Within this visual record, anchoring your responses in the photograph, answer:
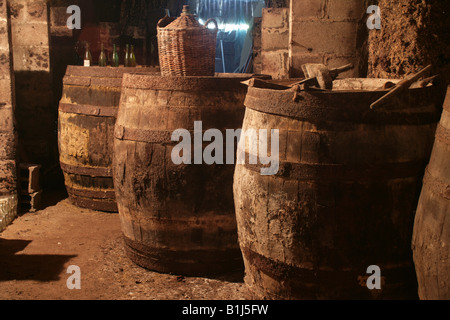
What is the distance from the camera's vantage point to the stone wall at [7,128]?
449 centimetres

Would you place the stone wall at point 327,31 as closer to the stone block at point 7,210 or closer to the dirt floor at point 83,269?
the dirt floor at point 83,269

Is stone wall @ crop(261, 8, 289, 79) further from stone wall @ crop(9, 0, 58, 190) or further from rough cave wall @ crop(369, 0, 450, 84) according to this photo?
stone wall @ crop(9, 0, 58, 190)

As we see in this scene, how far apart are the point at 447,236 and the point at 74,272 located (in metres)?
2.44

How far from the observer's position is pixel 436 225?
1668 mm

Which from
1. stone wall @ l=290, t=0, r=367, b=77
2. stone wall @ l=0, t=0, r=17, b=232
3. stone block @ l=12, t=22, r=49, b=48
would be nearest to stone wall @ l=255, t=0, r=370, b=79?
stone wall @ l=290, t=0, r=367, b=77

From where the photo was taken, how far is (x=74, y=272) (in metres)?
3.26

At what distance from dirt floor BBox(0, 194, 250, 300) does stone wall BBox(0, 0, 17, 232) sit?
0.32 m

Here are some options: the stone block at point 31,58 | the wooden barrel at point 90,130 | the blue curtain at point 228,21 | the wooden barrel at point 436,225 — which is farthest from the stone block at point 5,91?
the blue curtain at point 228,21

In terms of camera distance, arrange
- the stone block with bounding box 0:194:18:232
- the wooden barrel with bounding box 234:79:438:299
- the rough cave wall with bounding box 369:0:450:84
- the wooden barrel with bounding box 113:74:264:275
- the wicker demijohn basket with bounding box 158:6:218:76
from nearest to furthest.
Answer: the wooden barrel with bounding box 234:79:438:299
the rough cave wall with bounding box 369:0:450:84
the wooden barrel with bounding box 113:74:264:275
the wicker demijohn basket with bounding box 158:6:218:76
the stone block with bounding box 0:194:18:232

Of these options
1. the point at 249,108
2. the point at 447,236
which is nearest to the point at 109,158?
the point at 249,108

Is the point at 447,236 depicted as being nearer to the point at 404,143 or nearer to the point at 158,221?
the point at 404,143

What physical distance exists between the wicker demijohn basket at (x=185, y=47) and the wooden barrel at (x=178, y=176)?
0.44 meters

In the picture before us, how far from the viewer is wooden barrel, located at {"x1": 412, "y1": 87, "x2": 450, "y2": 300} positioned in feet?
5.36

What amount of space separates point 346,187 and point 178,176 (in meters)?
1.22
